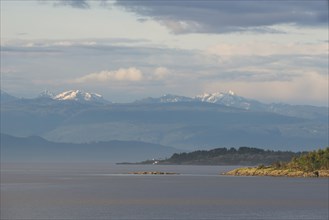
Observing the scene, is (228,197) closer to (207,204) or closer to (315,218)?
(207,204)

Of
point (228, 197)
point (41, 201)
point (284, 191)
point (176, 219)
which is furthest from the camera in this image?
point (284, 191)

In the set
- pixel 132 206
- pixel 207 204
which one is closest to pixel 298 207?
pixel 207 204

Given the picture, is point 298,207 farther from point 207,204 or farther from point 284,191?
point 284,191

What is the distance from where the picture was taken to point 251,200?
158 metres

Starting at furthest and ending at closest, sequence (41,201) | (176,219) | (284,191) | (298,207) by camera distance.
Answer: (284,191), (41,201), (298,207), (176,219)

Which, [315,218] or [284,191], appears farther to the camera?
[284,191]

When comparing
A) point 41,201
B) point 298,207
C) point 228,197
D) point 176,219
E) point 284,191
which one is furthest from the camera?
point 284,191

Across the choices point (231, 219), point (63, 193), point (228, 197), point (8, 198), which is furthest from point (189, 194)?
point (231, 219)

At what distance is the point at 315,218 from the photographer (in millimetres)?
124688

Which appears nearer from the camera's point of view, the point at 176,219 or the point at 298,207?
the point at 176,219

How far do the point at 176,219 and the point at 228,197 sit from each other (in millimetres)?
45897

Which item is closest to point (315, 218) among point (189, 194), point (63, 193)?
point (189, 194)

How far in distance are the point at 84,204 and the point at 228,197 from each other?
29.5 m

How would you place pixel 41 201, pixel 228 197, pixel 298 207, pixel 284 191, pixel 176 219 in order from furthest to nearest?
A: pixel 284 191, pixel 228 197, pixel 41 201, pixel 298 207, pixel 176 219
